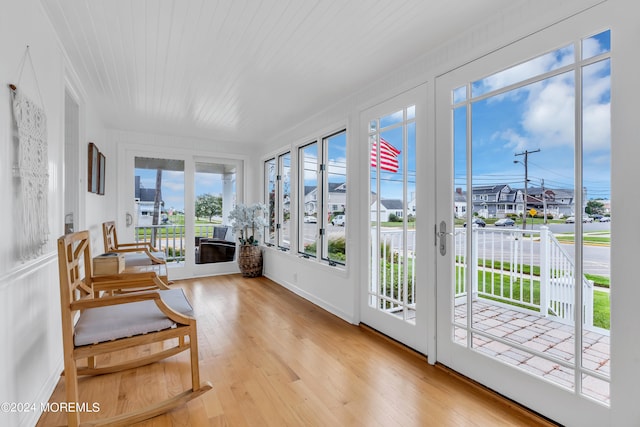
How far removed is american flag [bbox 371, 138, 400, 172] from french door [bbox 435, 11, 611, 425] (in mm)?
494

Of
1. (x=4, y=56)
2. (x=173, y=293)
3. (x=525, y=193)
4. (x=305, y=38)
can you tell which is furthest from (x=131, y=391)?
(x=525, y=193)

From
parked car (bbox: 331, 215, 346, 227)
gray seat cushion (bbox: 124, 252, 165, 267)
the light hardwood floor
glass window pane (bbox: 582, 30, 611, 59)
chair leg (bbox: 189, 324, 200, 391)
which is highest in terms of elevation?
glass window pane (bbox: 582, 30, 611, 59)

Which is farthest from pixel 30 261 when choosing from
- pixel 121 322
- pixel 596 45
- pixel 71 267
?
pixel 596 45

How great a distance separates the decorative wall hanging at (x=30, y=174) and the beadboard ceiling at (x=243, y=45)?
0.64m

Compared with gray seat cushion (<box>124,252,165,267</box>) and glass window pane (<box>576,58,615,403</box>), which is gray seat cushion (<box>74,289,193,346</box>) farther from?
glass window pane (<box>576,58,615,403</box>)

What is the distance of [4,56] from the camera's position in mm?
1372

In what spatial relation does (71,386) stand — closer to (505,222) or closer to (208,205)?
(505,222)

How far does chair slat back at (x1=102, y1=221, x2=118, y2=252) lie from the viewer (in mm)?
3467

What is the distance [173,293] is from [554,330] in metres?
2.43

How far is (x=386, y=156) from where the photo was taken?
284 cm

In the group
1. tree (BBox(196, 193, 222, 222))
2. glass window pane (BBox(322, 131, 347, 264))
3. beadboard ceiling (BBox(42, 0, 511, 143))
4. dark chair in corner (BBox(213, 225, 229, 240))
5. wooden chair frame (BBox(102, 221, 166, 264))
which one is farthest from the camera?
dark chair in corner (BBox(213, 225, 229, 240))

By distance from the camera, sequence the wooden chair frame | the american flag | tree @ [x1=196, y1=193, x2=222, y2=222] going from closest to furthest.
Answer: the american flag
the wooden chair frame
tree @ [x1=196, y1=193, x2=222, y2=222]

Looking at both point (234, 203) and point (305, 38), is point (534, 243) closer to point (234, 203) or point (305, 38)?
point (305, 38)

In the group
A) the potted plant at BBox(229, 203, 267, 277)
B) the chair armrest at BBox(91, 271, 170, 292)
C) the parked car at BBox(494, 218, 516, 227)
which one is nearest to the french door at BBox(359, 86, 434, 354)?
the parked car at BBox(494, 218, 516, 227)
